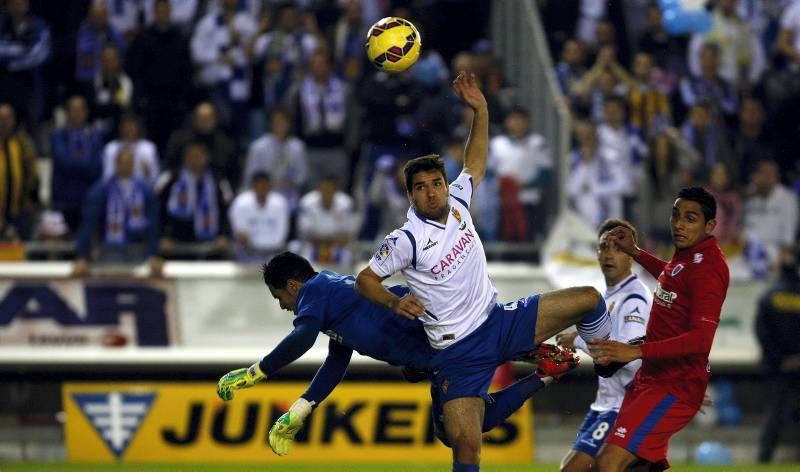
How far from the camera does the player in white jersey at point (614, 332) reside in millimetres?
9289

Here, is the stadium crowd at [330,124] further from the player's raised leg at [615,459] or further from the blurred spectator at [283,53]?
the player's raised leg at [615,459]

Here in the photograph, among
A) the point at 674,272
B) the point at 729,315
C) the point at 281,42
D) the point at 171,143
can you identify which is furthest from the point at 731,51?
the point at 674,272

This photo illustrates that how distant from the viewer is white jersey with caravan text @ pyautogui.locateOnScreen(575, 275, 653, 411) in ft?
30.9

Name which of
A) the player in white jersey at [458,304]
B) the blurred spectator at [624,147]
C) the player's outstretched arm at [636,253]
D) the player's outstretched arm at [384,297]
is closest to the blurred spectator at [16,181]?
the blurred spectator at [624,147]

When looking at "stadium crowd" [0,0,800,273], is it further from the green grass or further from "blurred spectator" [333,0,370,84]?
the green grass

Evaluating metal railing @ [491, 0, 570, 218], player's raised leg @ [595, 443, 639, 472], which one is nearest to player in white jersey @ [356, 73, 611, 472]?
player's raised leg @ [595, 443, 639, 472]

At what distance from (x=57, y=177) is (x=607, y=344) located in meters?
9.54

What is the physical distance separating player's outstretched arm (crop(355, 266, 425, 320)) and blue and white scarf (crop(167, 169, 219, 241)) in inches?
293

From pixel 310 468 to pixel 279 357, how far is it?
5838 millimetres

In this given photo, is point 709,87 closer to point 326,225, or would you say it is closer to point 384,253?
point 326,225

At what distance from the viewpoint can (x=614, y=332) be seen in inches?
374

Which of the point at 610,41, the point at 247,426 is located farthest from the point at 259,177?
the point at 610,41

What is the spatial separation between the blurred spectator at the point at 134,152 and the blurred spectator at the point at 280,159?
1.07 metres

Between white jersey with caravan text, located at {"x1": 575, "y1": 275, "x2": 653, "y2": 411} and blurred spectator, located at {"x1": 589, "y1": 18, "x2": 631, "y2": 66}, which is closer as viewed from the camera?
white jersey with caravan text, located at {"x1": 575, "y1": 275, "x2": 653, "y2": 411}
